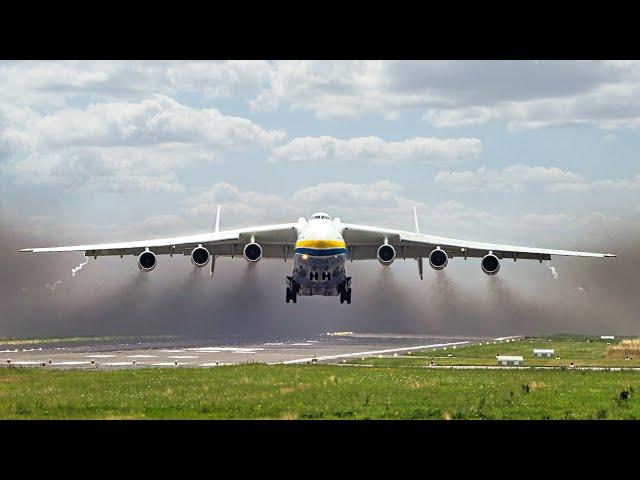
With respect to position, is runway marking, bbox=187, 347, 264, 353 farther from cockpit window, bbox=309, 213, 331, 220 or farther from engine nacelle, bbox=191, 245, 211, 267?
cockpit window, bbox=309, 213, 331, 220

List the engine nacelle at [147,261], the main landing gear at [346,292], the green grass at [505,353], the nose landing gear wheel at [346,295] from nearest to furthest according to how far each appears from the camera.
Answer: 1. the green grass at [505,353]
2. the engine nacelle at [147,261]
3. the main landing gear at [346,292]
4. the nose landing gear wheel at [346,295]

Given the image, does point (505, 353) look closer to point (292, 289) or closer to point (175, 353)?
point (292, 289)

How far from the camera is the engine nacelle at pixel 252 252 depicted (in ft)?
174

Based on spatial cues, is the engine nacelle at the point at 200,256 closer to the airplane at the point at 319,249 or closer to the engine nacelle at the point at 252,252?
the airplane at the point at 319,249

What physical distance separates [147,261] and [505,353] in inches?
749

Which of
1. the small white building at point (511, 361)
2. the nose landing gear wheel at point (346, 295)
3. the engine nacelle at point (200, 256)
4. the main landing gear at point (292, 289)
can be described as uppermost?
the engine nacelle at point (200, 256)

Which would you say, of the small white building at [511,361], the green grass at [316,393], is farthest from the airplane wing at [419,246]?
the green grass at [316,393]

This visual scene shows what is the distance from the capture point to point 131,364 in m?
42.9

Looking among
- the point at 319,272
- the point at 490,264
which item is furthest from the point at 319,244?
the point at 490,264

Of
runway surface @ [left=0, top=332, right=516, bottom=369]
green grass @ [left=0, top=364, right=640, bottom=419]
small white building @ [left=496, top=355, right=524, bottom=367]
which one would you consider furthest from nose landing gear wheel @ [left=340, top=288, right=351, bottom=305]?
green grass @ [left=0, top=364, right=640, bottom=419]
